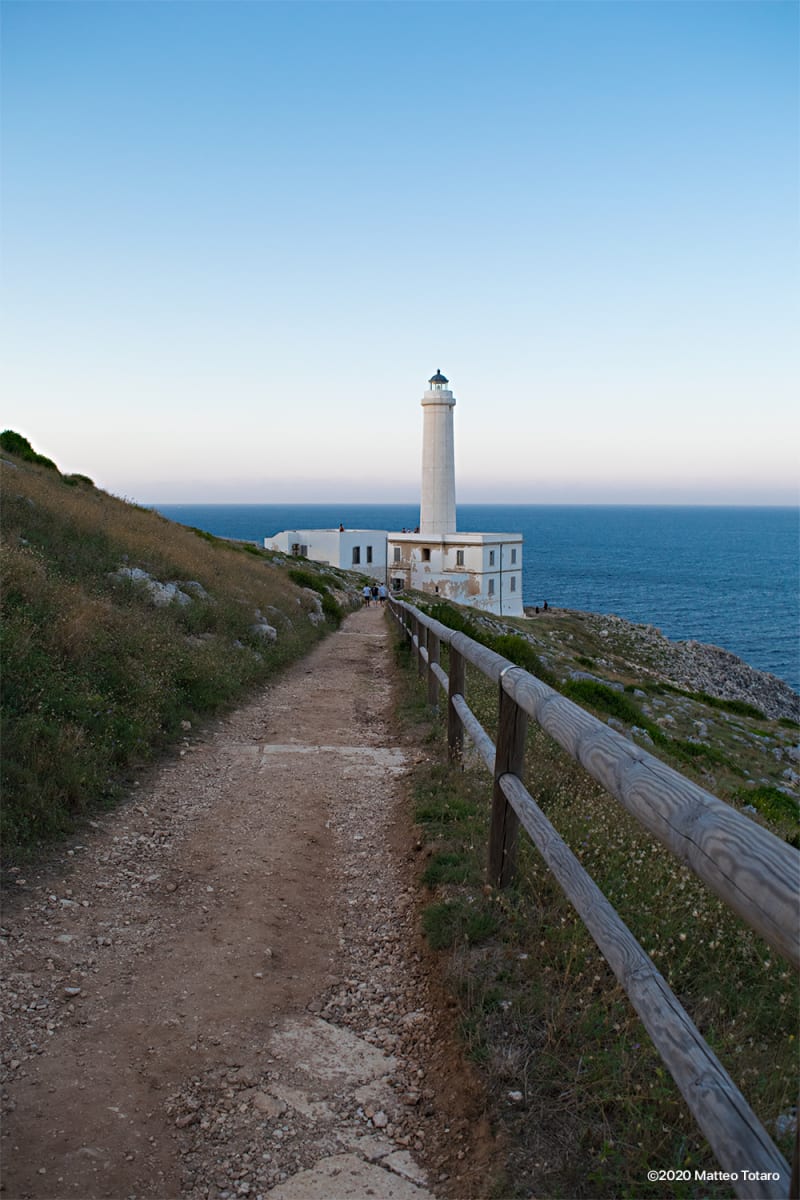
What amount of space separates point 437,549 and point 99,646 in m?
43.4

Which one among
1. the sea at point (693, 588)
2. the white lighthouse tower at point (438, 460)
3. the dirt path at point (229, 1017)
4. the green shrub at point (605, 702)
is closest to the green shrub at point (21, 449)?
the sea at point (693, 588)

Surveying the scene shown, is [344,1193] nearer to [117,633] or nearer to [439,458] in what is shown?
[117,633]

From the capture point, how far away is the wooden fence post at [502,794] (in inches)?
164

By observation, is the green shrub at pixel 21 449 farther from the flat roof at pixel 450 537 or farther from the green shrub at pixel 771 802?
the flat roof at pixel 450 537

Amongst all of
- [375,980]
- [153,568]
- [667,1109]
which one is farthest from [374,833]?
[153,568]

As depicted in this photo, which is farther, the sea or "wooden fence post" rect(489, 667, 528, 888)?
the sea

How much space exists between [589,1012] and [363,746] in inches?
216

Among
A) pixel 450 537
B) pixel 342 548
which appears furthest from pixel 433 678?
pixel 342 548

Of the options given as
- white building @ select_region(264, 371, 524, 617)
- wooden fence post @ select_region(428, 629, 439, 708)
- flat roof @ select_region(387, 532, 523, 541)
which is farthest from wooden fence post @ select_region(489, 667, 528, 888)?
flat roof @ select_region(387, 532, 523, 541)

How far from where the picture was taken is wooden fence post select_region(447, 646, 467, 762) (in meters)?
6.45

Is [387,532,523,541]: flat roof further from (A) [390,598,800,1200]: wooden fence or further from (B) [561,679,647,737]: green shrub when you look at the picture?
(A) [390,598,800,1200]: wooden fence

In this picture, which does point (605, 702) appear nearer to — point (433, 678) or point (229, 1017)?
point (433, 678)

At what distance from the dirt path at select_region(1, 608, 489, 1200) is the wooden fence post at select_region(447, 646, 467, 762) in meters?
0.67

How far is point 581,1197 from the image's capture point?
241 centimetres
